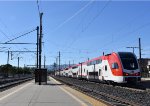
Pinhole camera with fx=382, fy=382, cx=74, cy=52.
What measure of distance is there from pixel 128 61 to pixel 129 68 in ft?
2.82

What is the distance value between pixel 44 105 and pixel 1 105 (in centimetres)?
189

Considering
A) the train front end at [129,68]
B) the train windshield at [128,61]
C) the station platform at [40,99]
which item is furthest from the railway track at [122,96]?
the train windshield at [128,61]

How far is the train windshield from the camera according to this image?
1427 inches

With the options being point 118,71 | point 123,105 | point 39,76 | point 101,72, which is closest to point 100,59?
point 101,72

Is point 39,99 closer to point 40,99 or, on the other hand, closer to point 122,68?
point 40,99

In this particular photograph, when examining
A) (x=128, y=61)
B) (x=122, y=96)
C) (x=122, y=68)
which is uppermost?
(x=128, y=61)

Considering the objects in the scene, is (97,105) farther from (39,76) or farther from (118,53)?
(39,76)

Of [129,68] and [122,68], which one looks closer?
[122,68]

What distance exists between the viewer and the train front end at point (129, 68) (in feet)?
117

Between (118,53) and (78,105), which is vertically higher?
(118,53)

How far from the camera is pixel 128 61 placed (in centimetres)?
3669

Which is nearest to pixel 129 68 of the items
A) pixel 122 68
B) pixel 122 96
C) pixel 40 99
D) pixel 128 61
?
pixel 122 68

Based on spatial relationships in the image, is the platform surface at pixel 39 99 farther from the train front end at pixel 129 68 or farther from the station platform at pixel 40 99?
the train front end at pixel 129 68

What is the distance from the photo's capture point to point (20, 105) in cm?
1666
